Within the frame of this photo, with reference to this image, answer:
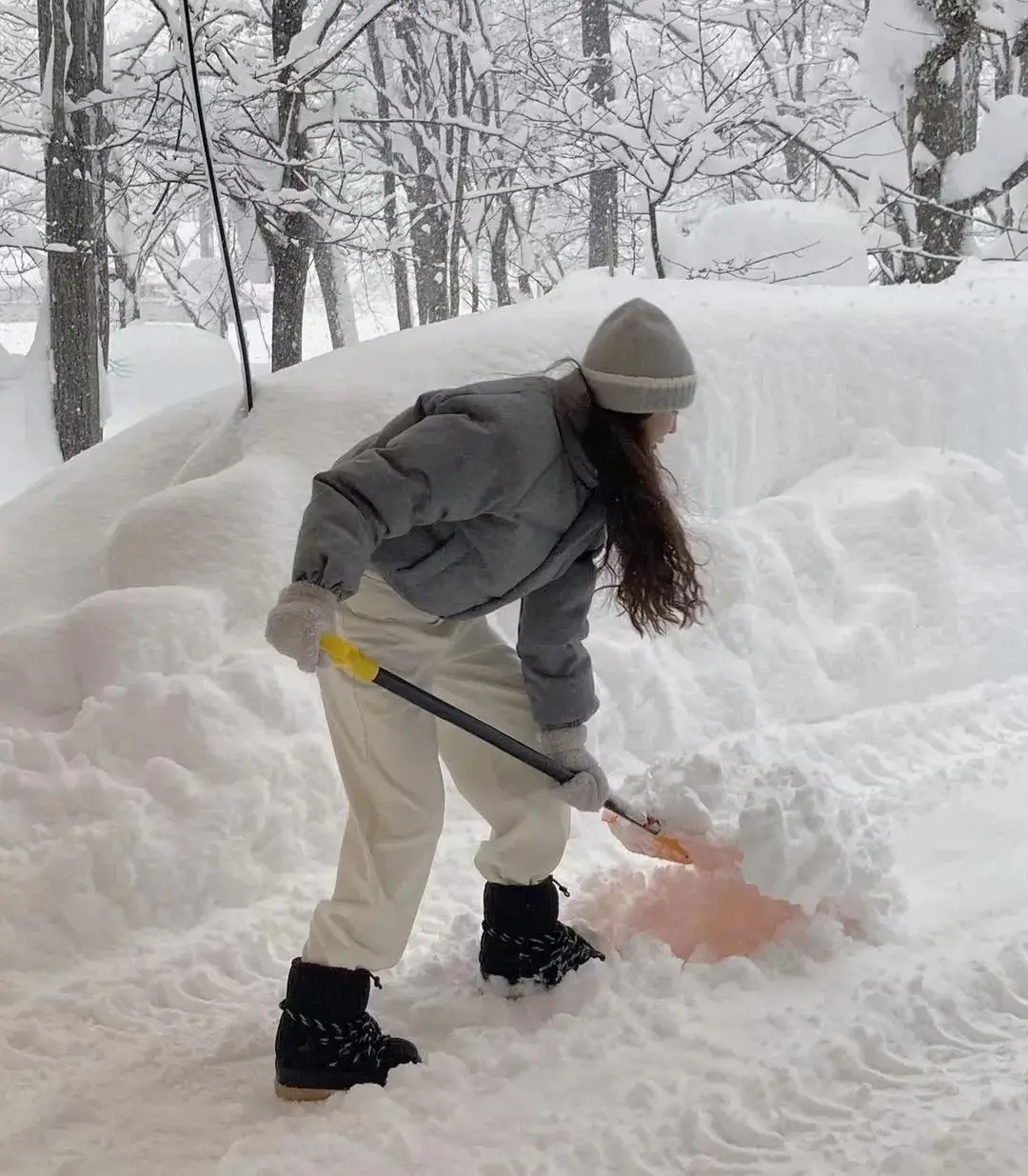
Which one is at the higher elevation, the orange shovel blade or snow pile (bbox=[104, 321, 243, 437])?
snow pile (bbox=[104, 321, 243, 437])

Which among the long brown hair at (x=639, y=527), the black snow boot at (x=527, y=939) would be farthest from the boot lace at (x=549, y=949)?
the long brown hair at (x=639, y=527)

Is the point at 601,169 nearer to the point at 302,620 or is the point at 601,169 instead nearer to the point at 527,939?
the point at 527,939

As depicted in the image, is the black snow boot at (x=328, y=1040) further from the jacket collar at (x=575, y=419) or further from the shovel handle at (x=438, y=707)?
the jacket collar at (x=575, y=419)

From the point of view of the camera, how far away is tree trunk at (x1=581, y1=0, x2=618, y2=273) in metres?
7.05

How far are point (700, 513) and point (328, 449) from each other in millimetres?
1237

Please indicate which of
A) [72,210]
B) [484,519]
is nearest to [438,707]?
[484,519]

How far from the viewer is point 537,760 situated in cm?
205

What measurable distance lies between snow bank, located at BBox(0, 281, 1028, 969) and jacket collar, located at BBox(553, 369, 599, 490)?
0.77m

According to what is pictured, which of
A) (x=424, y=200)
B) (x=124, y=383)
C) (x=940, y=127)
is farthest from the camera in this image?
(x=124, y=383)

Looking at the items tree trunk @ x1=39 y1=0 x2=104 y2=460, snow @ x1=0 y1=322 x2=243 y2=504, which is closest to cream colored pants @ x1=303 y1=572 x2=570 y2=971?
snow @ x1=0 y1=322 x2=243 y2=504

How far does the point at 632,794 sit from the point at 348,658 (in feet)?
2.80

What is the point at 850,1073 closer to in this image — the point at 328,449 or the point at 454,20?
the point at 328,449

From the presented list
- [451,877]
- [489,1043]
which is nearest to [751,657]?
[451,877]

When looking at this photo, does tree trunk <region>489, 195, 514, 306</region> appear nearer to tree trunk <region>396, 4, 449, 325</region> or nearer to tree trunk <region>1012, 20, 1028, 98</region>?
tree trunk <region>396, 4, 449, 325</region>
